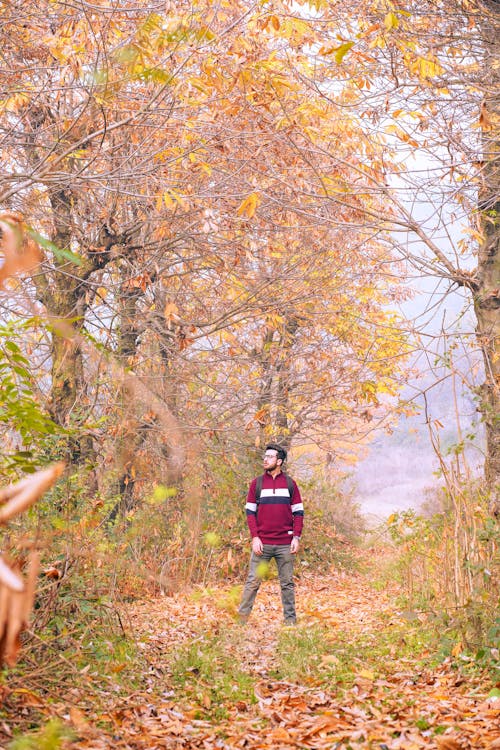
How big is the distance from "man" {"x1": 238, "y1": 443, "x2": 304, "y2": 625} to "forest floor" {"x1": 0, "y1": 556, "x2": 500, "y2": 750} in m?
0.35

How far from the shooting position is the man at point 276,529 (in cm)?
827

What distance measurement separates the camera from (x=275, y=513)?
27.3 feet

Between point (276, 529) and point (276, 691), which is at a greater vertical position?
point (276, 529)

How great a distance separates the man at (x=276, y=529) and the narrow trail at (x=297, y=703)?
368 mm

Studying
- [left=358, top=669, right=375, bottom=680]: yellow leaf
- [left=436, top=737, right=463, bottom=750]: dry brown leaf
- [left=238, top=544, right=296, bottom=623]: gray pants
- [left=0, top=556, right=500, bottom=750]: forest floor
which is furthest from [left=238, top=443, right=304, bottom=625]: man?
[left=436, top=737, right=463, bottom=750]: dry brown leaf

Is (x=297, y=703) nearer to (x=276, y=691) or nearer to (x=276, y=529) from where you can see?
(x=276, y=691)

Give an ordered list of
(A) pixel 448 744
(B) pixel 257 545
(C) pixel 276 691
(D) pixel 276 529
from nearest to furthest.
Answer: (A) pixel 448 744
(C) pixel 276 691
(B) pixel 257 545
(D) pixel 276 529

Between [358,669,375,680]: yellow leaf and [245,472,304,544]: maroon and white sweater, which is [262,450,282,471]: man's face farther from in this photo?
[358,669,375,680]: yellow leaf

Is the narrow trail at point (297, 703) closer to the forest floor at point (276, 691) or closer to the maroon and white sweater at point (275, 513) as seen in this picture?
the forest floor at point (276, 691)

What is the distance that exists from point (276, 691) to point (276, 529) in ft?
8.65

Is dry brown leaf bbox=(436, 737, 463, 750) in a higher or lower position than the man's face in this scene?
lower

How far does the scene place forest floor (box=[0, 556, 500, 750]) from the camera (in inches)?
174

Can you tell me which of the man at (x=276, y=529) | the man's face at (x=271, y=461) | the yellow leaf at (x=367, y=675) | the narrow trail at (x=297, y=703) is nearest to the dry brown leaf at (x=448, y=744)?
the narrow trail at (x=297, y=703)

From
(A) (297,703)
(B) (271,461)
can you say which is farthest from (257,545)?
(A) (297,703)
